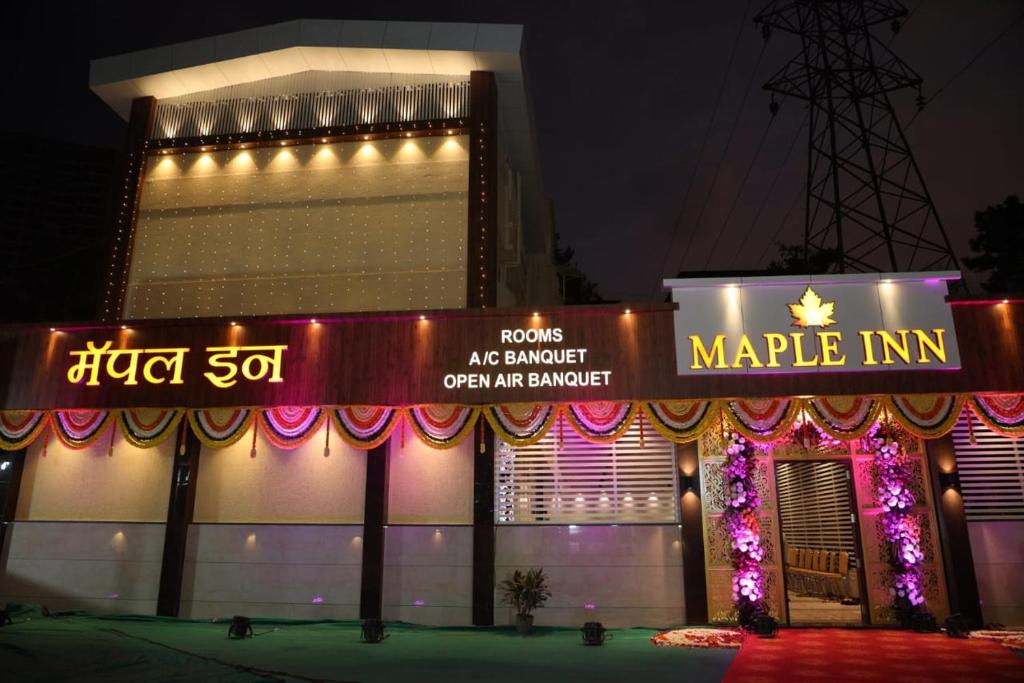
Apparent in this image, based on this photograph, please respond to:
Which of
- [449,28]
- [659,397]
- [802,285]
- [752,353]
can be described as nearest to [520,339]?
[659,397]

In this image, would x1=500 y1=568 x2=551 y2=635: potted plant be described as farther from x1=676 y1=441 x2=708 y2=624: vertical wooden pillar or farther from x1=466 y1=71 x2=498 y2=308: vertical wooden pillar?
x1=466 y1=71 x2=498 y2=308: vertical wooden pillar

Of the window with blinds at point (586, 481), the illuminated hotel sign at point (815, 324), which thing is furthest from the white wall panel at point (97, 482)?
the illuminated hotel sign at point (815, 324)

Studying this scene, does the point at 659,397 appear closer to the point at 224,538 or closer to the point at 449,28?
the point at 224,538

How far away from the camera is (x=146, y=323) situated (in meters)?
10.4

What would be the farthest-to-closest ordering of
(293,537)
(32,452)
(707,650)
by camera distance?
1. (32,452)
2. (293,537)
3. (707,650)

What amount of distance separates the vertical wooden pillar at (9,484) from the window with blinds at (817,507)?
13197 mm

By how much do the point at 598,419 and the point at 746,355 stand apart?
2.20 metres

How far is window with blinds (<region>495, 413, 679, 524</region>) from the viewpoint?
10.5 metres

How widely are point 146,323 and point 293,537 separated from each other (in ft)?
12.9

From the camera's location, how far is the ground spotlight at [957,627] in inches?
349

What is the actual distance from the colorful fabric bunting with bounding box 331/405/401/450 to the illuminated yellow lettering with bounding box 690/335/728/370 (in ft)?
14.0

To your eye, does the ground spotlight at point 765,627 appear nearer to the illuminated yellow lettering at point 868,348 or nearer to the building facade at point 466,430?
the building facade at point 466,430

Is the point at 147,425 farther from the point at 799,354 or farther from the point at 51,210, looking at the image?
the point at 51,210

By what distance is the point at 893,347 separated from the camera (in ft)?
30.3
